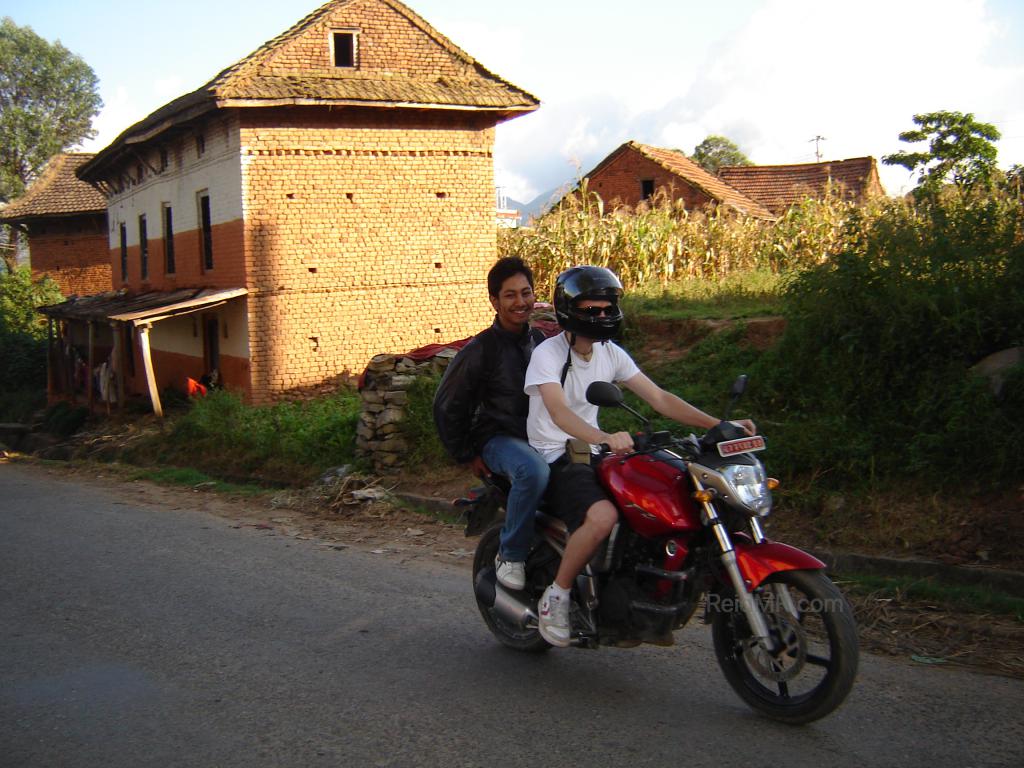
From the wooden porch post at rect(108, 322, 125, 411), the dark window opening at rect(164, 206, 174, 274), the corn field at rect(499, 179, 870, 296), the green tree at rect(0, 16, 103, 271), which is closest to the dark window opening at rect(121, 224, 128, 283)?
the dark window opening at rect(164, 206, 174, 274)

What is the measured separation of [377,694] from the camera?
4.73 metres

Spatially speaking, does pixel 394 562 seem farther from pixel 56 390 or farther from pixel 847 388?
pixel 56 390

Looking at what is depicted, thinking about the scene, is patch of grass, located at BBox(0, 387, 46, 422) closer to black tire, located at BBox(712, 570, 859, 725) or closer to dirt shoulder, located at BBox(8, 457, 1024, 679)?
dirt shoulder, located at BBox(8, 457, 1024, 679)

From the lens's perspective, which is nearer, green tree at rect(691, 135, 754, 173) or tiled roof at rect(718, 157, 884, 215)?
tiled roof at rect(718, 157, 884, 215)

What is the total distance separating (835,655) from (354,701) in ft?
7.48

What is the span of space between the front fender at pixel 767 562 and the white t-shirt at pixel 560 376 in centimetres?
107

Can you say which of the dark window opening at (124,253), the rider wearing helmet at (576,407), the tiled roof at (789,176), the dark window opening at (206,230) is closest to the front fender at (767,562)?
the rider wearing helmet at (576,407)

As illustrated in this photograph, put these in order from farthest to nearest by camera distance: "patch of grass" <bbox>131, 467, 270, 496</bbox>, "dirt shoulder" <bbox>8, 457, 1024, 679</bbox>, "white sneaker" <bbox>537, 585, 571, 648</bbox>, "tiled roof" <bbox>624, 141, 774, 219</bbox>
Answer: "tiled roof" <bbox>624, 141, 774, 219</bbox>
"patch of grass" <bbox>131, 467, 270, 496</bbox>
"dirt shoulder" <bbox>8, 457, 1024, 679</bbox>
"white sneaker" <bbox>537, 585, 571, 648</bbox>

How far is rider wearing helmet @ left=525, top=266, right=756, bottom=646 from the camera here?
4.44 meters

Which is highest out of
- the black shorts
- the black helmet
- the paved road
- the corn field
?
the corn field

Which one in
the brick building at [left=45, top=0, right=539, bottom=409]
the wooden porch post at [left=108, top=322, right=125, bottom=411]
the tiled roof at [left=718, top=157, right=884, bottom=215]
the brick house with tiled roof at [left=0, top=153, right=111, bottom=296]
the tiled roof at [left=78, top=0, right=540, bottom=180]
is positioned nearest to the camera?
the tiled roof at [left=78, top=0, right=540, bottom=180]

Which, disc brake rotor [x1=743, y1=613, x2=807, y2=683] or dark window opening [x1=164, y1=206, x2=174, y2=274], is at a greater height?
dark window opening [x1=164, y1=206, x2=174, y2=274]

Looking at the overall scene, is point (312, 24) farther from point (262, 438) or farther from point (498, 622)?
point (498, 622)

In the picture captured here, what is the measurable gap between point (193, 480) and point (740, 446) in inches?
418
